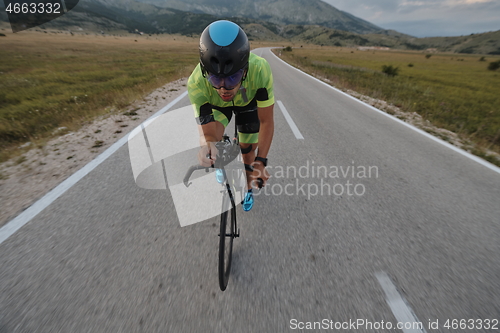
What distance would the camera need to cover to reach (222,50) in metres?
1.46

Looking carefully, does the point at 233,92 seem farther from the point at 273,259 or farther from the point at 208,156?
the point at 273,259

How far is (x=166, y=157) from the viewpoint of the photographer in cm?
391

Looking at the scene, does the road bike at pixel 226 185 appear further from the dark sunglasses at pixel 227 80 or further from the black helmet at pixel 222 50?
the black helmet at pixel 222 50

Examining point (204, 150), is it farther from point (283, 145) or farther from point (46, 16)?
point (46, 16)

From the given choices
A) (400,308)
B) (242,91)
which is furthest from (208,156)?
(400,308)

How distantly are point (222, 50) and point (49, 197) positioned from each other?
2916mm

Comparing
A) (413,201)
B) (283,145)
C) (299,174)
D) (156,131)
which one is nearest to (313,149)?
(283,145)

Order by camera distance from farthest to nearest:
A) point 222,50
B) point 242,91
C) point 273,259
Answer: point 273,259 → point 242,91 → point 222,50

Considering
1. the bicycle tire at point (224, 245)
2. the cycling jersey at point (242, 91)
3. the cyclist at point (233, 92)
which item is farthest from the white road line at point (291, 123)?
the bicycle tire at point (224, 245)

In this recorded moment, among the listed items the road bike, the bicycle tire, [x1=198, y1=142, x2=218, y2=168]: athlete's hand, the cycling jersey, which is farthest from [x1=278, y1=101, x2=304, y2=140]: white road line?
[x1=198, y1=142, x2=218, y2=168]: athlete's hand

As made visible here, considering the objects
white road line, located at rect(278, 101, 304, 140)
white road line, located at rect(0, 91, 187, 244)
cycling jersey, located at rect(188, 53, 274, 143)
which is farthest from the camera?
white road line, located at rect(278, 101, 304, 140)

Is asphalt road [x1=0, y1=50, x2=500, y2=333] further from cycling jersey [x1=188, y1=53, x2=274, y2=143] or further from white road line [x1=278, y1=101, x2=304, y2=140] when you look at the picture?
white road line [x1=278, y1=101, x2=304, y2=140]

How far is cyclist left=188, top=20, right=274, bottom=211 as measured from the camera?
150 centimetres

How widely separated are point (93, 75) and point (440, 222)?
19.8 metres
